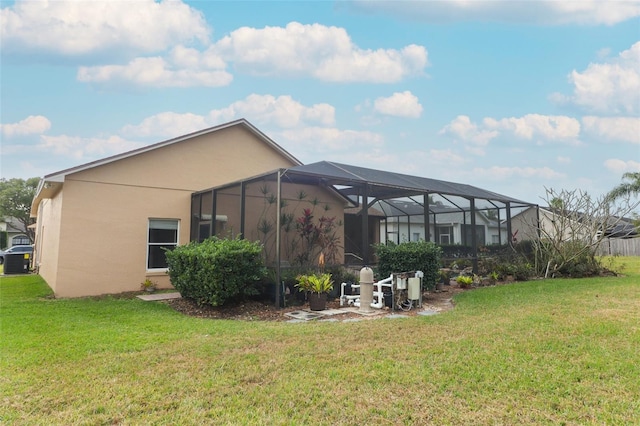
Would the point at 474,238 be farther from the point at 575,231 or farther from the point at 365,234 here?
the point at 365,234

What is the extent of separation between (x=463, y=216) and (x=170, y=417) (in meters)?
12.7

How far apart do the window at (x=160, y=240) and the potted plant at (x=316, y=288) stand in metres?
5.16

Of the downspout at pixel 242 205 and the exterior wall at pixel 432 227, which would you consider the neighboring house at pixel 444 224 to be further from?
the downspout at pixel 242 205

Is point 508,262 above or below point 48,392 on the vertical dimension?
above

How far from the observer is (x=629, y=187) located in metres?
22.9

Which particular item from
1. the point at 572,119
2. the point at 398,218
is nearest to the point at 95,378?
the point at 398,218

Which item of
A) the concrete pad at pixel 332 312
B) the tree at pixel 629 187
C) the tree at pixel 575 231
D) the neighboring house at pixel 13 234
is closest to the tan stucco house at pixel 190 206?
the concrete pad at pixel 332 312

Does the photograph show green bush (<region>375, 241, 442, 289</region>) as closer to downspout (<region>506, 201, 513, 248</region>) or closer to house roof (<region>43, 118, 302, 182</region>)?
downspout (<region>506, 201, 513, 248</region>)

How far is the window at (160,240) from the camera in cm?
1095

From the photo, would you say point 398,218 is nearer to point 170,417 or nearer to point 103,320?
point 103,320

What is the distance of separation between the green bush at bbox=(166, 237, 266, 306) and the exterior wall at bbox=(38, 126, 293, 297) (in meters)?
3.22

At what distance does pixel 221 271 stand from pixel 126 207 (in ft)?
16.5

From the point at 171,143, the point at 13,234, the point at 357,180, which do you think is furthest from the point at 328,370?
the point at 13,234

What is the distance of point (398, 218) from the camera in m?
16.1
